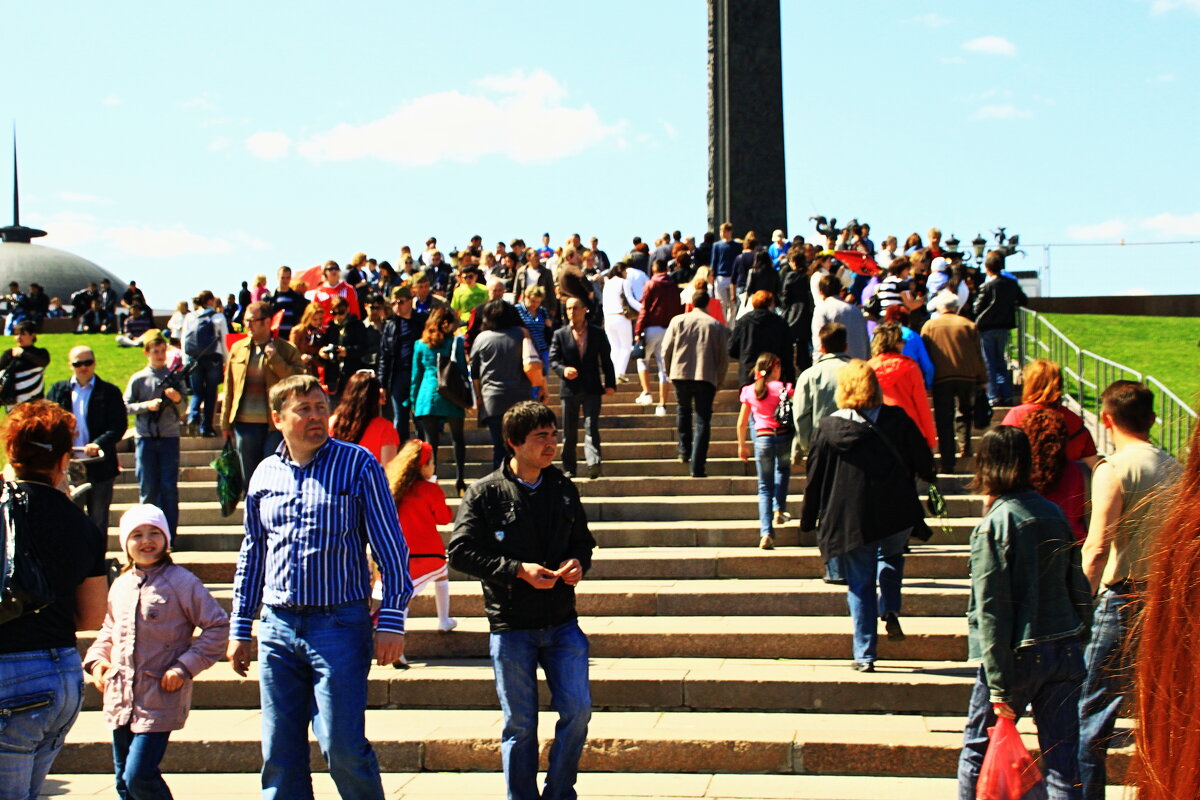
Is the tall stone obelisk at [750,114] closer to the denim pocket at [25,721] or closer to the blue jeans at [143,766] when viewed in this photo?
the blue jeans at [143,766]

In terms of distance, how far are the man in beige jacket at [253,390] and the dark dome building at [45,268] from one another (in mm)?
57025

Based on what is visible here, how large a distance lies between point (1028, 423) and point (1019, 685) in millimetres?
1357

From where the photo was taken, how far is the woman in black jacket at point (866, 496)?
7.51 meters

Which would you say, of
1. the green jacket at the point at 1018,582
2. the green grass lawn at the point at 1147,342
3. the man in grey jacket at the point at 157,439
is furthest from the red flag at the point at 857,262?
the green jacket at the point at 1018,582

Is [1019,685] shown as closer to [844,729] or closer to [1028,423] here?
[1028,423]

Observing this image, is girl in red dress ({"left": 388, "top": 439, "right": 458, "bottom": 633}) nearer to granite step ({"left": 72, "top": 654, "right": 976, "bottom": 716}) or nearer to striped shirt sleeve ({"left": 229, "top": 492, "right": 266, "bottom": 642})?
granite step ({"left": 72, "top": 654, "right": 976, "bottom": 716})

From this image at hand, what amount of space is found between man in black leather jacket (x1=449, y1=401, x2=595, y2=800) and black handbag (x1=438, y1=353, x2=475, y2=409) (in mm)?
6224

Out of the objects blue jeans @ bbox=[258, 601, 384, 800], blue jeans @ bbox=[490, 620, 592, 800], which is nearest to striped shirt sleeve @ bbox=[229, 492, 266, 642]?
blue jeans @ bbox=[258, 601, 384, 800]

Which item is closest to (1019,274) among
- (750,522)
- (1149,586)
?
(750,522)

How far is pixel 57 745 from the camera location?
14.2 ft

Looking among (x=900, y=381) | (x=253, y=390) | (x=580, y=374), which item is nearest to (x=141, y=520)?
(x=253, y=390)

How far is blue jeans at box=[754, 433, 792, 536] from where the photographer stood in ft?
32.3

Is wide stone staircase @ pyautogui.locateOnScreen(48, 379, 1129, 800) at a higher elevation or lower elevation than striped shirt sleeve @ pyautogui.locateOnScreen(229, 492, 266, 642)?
lower

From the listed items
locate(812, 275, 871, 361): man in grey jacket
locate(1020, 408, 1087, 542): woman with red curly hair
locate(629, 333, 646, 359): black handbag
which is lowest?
locate(1020, 408, 1087, 542): woman with red curly hair
